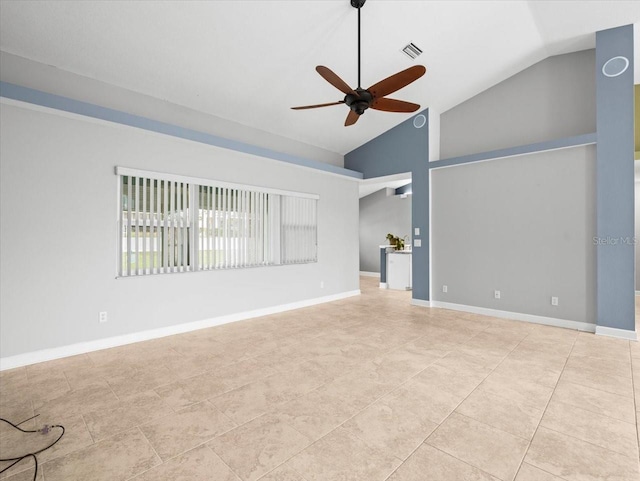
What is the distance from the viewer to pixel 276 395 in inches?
99.0

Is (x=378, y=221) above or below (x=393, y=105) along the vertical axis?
below

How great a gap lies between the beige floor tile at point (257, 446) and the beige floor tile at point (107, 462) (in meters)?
0.38

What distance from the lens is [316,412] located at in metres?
2.26

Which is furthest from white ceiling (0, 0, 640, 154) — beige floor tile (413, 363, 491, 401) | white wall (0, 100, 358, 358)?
beige floor tile (413, 363, 491, 401)

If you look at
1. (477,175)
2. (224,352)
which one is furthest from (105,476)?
(477,175)

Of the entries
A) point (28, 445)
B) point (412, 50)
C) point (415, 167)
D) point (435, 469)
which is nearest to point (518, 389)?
point (435, 469)

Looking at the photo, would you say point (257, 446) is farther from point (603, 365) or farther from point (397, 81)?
point (603, 365)

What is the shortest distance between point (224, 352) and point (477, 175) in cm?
480

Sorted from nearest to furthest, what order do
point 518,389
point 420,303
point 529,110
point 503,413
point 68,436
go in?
point 68,436
point 503,413
point 518,389
point 529,110
point 420,303

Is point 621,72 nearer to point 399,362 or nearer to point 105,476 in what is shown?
point 399,362

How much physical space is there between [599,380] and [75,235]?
537 centimetres

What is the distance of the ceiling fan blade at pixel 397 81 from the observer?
272 cm

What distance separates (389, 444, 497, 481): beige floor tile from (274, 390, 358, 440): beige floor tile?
528 mm

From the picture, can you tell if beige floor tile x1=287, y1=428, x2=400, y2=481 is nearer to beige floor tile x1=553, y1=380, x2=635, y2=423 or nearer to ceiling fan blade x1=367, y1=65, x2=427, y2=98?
beige floor tile x1=553, y1=380, x2=635, y2=423
